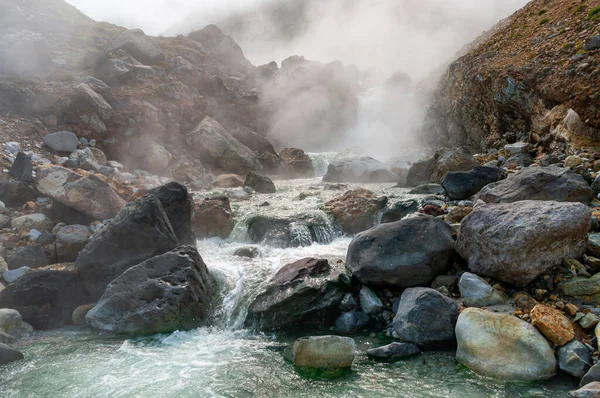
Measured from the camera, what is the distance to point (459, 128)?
27.5 metres

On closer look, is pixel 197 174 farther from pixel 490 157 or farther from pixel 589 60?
pixel 589 60

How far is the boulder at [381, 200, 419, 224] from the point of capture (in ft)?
44.7

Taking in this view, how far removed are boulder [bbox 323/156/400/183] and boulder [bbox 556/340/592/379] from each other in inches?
723

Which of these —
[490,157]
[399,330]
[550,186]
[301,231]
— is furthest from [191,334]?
[490,157]

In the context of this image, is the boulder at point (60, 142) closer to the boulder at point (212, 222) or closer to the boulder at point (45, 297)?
the boulder at point (212, 222)

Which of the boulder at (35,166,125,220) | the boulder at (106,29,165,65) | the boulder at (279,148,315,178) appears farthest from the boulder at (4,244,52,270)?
the boulder at (106,29,165,65)

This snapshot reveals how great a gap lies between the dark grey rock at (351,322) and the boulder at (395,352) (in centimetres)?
106

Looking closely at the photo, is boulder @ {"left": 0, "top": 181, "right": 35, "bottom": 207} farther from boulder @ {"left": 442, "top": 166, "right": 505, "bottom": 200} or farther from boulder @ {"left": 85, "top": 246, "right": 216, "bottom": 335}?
boulder @ {"left": 442, "top": 166, "right": 505, "bottom": 200}

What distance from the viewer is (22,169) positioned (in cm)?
1391

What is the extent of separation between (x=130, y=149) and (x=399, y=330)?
2001cm

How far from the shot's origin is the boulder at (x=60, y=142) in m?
17.8

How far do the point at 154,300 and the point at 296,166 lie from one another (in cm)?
2322

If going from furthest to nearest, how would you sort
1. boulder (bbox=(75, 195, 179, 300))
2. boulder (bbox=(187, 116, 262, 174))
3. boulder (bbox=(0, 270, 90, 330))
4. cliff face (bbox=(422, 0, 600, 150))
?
boulder (bbox=(187, 116, 262, 174)) → cliff face (bbox=(422, 0, 600, 150)) → boulder (bbox=(75, 195, 179, 300)) → boulder (bbox=(0, 270, 90, 330))

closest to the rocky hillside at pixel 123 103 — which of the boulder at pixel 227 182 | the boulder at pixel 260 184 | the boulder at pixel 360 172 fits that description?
the boulder at pixel 227 182
